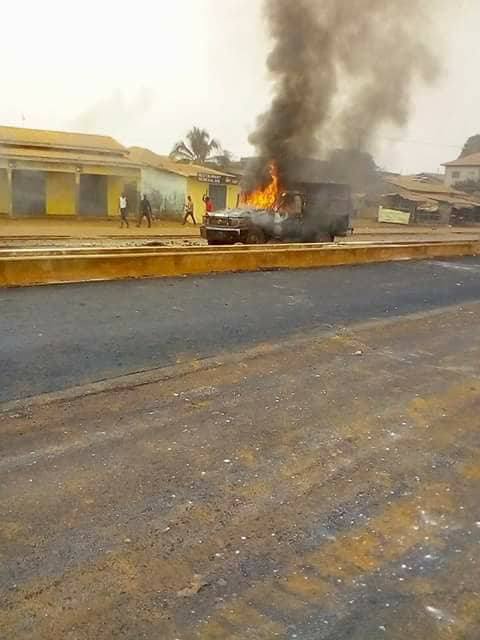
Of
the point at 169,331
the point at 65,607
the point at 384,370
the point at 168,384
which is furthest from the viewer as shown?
the point at 169,331

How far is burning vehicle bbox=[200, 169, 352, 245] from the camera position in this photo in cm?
1712

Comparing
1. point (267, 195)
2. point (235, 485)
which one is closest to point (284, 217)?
point (267, 195)

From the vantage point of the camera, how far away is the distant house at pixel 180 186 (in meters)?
31.8

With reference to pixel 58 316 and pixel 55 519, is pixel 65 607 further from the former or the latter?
pixel 58 316

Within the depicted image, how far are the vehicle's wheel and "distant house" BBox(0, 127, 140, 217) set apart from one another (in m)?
13.0

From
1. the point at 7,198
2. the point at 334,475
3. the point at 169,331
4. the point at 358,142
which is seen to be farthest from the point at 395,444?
the point at 7,198

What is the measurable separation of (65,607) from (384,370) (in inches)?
160

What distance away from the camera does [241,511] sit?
3180mm

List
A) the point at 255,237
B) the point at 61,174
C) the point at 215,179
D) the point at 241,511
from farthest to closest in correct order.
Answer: the point at 215,179
the point at 61,174
the point at 255,237
the point at 241,511

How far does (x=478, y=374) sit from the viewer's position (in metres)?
5.91

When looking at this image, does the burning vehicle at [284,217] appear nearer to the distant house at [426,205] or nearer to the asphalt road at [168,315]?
the asphalt road at [168,315]

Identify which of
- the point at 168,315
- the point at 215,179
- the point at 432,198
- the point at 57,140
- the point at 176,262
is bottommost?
the point at 168,315

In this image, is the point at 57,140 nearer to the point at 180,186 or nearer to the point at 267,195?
the point at 180,186

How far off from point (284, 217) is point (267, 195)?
2295mm
